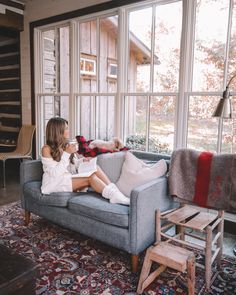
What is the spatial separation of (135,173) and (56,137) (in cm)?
87

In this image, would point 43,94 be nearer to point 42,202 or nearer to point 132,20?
point 132,20

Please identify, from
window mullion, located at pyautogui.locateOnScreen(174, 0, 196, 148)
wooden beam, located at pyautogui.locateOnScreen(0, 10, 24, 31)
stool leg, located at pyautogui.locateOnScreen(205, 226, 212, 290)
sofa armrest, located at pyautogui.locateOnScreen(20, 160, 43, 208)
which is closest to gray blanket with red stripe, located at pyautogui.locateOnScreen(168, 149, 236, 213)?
stool leg, located at pyautogui.locateOnScreen(205, 226, 212, 290)

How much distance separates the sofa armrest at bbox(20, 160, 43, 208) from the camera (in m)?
2.99

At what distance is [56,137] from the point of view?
9.25 feet

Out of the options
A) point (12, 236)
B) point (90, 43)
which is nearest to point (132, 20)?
point (90, 43)

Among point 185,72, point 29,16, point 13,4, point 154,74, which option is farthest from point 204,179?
point 13,4

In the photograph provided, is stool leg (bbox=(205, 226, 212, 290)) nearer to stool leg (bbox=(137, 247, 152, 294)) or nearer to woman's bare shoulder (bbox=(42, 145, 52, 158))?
stool leg (bbox=(137, 247, 152, 294))

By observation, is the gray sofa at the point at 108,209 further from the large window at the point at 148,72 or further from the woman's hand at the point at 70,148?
the large window at the point at 148,72

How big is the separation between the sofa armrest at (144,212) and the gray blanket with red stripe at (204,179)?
0.57 feet

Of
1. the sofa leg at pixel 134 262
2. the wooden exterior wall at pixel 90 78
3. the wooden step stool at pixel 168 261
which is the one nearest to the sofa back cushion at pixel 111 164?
the wooden exterior wall at pixel 90 78

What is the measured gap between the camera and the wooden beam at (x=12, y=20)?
4.53 m

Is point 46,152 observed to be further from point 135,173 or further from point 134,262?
point 134,262

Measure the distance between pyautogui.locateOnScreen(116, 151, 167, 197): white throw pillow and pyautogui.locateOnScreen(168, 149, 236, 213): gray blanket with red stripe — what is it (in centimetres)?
18

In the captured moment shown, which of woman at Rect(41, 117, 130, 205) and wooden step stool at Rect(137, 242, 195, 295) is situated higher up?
woman at Rect(41, 117, 130, 205)
